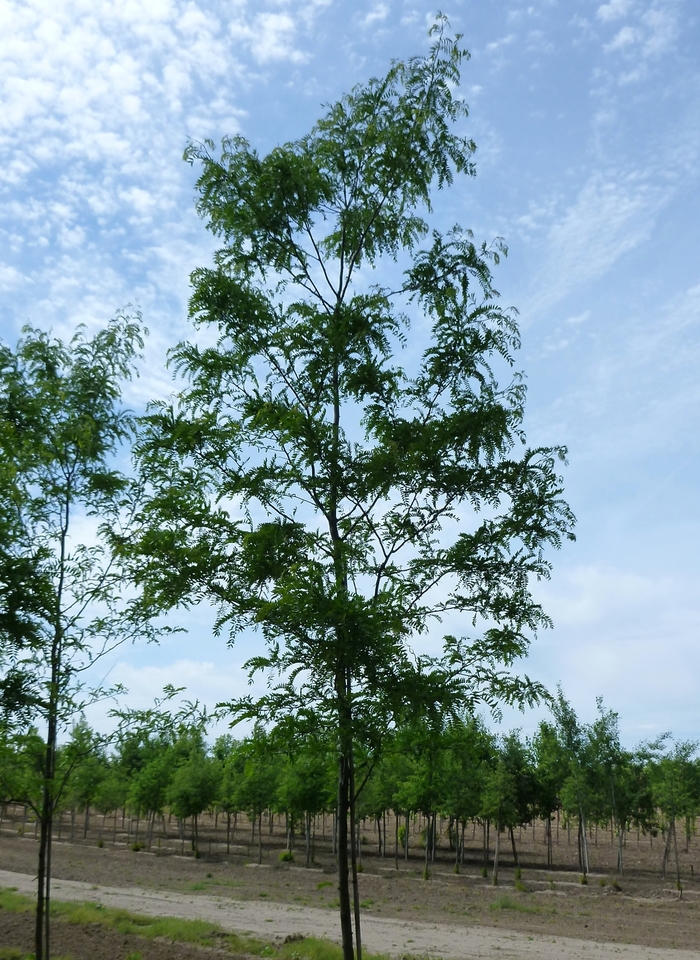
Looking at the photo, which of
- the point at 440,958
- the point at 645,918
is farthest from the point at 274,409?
the point at 645,918

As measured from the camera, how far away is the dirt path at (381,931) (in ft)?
53.4

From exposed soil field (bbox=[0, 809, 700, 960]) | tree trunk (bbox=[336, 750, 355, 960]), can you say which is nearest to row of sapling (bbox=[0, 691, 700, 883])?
exposed soil field (bbox=[0, 809, 700, 960])

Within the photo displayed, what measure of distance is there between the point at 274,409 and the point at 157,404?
1.21 metres

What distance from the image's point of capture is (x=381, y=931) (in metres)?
19.1

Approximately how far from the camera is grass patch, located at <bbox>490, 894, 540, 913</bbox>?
80.2ft

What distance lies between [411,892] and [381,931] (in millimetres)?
10464

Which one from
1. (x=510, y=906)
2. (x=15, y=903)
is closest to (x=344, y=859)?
(x=15, y=903)

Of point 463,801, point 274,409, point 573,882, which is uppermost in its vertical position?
point 274,409

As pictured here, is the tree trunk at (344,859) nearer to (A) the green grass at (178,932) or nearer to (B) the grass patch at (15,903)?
(A) the green grass at (178,932)

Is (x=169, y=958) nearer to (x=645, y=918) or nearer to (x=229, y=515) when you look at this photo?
(x=229, y=515)

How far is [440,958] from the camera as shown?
43.4ft

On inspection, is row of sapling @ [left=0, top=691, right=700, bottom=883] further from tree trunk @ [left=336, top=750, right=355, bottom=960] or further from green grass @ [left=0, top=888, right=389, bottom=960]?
tree trunk @ [left=336, top=750, right=355, bottom=960]

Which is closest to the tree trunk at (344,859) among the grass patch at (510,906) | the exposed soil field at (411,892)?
the exposed soil field at (411,892)

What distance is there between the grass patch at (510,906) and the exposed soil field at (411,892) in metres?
0.06
